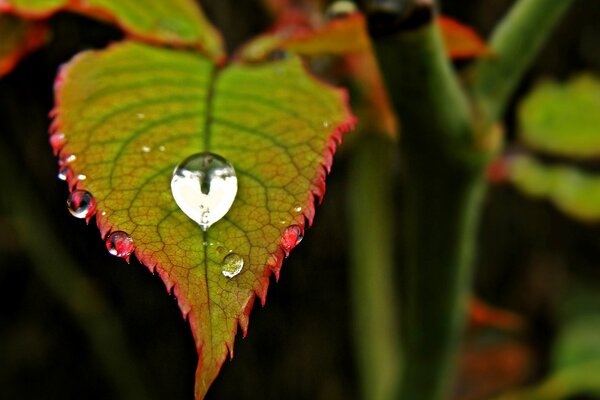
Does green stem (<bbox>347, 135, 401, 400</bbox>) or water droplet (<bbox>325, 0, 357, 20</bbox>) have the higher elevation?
water droplet (<bbox>325, 0, 357, 20</bbox>)

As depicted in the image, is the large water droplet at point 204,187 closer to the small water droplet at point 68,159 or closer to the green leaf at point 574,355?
the small water droplet at point 68,159

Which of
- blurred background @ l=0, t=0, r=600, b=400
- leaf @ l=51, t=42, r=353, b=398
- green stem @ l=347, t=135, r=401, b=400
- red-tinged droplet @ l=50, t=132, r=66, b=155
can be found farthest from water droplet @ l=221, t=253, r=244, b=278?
blurred background @ l=0, t=0, r=600, b=400

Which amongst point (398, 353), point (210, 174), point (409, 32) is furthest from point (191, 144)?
point (398, 353)

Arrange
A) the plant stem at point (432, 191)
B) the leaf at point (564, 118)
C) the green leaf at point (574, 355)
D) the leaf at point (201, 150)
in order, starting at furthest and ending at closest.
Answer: the green leaf at point (574, 355) → the leaf at point (564, 118) → the plant stem at point (432, 191) → the leaf at point (201, 150)

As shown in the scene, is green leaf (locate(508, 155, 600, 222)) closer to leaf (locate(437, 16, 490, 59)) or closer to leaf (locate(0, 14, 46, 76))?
leaf (locate(437, 16, 490, 59))

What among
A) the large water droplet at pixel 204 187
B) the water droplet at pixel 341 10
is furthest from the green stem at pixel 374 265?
the large water droplet at pixel 204 187

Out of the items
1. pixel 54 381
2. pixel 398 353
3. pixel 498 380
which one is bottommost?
pixel 54 381

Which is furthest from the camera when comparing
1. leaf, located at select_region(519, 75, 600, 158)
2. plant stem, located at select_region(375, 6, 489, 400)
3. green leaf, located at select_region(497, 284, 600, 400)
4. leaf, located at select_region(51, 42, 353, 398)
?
green leaf, located at select_region(497, 284, 600, 400)

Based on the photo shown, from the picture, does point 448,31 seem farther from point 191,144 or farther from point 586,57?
point 586,57
